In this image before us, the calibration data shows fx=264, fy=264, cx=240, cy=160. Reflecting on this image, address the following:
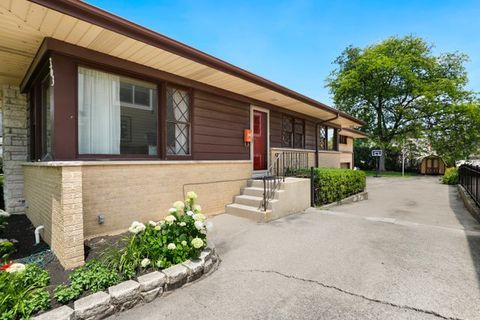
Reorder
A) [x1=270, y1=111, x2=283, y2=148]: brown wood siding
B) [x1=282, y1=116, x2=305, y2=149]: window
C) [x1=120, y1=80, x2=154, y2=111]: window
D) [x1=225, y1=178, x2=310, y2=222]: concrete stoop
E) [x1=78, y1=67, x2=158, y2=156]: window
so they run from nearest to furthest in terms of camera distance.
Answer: [x1=78, y1=67, x2=158, y2=156]: window → [x1=120, y1=80, x2=154, y2=111]: window → [x1=225, y1=178, x2=310, y2=222]: concrete stoop → [x1=270, y1=111, x2=283, y2=148]: brown wood siding → [x1=282, y1=116, x2=305, y2=149]: window

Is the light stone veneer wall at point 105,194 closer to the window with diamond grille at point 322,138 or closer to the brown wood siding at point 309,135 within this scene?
the brown wood siding at point 309,135

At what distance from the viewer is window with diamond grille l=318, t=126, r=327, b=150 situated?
38.7 ft

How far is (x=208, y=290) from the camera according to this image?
9.91 feet

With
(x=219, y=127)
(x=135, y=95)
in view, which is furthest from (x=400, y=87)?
(x=135, y=95)

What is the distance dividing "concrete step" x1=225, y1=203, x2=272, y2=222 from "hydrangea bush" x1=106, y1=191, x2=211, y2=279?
222 cm

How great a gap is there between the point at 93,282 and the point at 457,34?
1474 cm

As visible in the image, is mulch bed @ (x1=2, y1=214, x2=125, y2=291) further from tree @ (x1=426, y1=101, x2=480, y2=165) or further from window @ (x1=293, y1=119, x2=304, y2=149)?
tree @ (x1=426, y1=101, x2=480, y2=165)

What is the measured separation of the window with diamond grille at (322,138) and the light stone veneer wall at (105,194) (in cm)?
658

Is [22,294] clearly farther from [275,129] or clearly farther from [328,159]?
[328,159]

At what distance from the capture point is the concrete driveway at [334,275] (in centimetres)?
259

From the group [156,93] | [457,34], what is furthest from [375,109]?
[156,93]

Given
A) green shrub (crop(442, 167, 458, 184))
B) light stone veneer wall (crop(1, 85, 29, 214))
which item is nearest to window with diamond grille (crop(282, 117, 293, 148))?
light stone veneer wall (crop(1, 85, 29, 214))

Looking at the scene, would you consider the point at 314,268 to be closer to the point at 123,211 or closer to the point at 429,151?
the point at 123,211

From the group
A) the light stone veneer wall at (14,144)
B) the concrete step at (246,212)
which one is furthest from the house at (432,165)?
the light stone veneer wall at (14,144)
